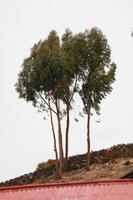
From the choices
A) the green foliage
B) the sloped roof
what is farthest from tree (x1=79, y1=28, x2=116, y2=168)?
the sloped roof

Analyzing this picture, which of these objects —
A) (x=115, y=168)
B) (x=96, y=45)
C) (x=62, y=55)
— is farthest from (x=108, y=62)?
(x=115, y=168)

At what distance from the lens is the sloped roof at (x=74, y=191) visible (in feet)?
9.56

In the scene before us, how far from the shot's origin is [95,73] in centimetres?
2247

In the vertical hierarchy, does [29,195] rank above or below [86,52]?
below

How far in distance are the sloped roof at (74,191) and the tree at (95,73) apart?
60.5ft

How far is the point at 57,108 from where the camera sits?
23.2 m

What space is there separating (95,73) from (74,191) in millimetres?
19831

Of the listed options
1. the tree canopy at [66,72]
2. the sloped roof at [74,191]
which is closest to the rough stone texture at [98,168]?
the tree canopy at [66,72]

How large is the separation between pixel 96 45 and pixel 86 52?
44.5 inches

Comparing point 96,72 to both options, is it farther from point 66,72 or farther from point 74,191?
point 74,191

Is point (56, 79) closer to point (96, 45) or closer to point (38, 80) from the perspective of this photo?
point (38, 80)

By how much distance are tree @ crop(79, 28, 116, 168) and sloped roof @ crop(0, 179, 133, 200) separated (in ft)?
60.5

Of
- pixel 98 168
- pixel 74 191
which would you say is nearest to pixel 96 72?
pixel 98 168

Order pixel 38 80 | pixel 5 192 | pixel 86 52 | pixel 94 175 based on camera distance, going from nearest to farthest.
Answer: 1. pixel 5 192
2. pixel 94 175
3. pixel 38 80
4. pixel 86 52
